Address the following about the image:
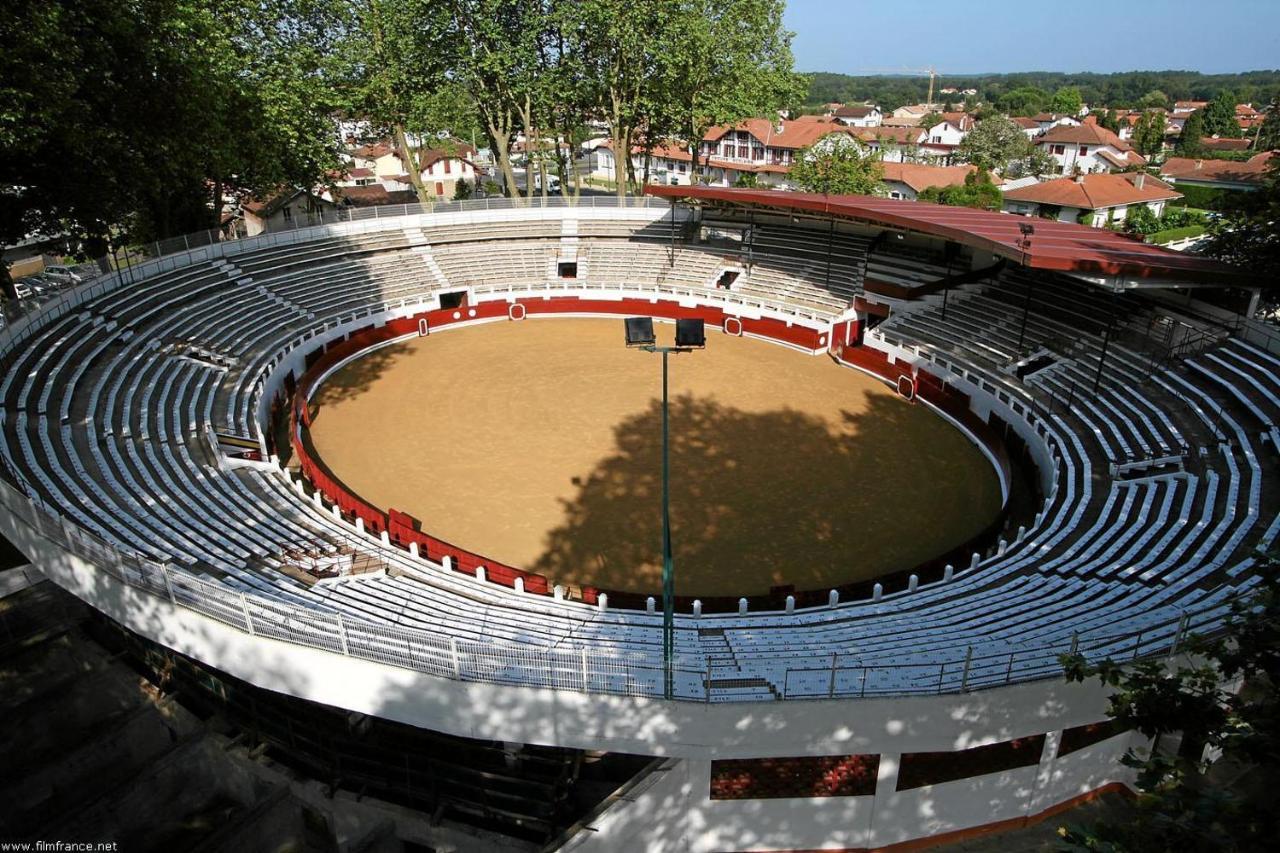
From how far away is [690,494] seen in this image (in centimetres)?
2580

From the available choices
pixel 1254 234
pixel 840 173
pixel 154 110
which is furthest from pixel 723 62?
pixel 154 110

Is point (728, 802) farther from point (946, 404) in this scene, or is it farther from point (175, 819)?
point (946, 404)

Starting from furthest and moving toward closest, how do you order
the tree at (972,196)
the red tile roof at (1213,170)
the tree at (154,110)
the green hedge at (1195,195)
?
the red tile roof at (1213,170)
the green hedge at (1195,195)
the tree at (972,196)
the tree at (154,110)

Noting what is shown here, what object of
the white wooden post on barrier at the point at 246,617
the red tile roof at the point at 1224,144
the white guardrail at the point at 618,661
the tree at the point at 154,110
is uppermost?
the tree at the point at 154,110

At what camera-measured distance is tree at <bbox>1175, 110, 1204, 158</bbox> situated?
12681 cm

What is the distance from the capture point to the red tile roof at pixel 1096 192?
69188 millimetres

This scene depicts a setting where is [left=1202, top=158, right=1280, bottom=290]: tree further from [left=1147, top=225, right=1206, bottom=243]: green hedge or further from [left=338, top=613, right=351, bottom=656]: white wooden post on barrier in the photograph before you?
[left=338, top=613, right=351, bottom=656]: white wooden post on barrier

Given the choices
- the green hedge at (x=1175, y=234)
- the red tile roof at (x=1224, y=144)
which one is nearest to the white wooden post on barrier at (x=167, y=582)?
the green hedge at (x=1175, y=234)

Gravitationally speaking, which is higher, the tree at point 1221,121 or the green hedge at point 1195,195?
the tree at point 1221,121

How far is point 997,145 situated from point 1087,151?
22916mm

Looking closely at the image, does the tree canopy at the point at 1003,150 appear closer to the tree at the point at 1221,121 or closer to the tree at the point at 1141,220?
the tree at the point at 1141,220

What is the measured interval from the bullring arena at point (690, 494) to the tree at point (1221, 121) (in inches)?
5581

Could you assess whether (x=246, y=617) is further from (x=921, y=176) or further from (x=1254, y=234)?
(x=921, y=176)

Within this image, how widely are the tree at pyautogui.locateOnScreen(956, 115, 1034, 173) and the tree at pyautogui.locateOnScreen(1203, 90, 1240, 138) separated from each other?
6923cm
